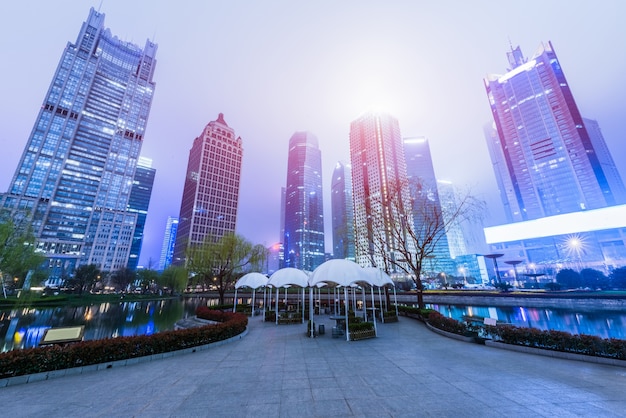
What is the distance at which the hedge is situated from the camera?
6.98 meters

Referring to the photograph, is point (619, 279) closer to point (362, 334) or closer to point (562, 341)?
point (562, 341)

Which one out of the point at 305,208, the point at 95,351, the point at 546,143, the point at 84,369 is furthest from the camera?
the point at 305,208

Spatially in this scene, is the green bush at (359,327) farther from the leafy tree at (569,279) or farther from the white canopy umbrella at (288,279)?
the leafy tree at (569,279)

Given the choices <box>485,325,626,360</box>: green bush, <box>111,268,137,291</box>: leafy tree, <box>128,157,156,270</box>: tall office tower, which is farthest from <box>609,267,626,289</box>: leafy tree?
<box>128,157,156,270</box>: tall office tower

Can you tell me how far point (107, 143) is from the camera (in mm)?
114125

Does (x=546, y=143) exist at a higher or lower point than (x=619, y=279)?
higher

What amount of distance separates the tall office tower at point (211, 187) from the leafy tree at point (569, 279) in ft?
347

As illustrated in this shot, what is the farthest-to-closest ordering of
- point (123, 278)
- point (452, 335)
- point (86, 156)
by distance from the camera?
point (86, 156)
point (123, 278)
point (452, 335)

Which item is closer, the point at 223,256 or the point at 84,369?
the point at 84,369

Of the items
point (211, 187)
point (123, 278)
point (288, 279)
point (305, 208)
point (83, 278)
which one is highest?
point (305, 208)

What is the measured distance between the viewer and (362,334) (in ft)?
39.8

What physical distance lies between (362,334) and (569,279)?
56982 millimetres

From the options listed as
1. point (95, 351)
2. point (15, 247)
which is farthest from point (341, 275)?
point (15, 247)

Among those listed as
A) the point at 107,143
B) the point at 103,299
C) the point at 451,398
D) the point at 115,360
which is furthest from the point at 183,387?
the point at 107,143
